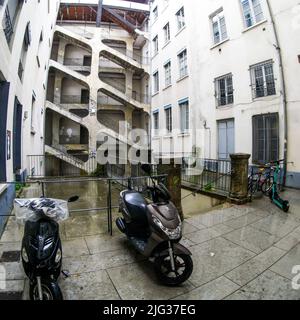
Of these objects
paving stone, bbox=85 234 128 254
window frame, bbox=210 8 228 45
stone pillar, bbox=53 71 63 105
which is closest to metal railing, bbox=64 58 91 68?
stone pillar, bbox=53 71 63 105

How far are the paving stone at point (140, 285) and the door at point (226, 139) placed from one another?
27.0 feet

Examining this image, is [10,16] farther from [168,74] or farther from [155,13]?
[155,13]

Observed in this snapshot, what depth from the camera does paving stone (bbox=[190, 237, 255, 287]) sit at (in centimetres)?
297

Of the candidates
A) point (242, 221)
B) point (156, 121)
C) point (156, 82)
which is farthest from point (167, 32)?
point (242, 221)


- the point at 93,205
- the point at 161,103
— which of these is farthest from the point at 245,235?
the point at 161,103

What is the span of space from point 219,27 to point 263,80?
3895 millimetres

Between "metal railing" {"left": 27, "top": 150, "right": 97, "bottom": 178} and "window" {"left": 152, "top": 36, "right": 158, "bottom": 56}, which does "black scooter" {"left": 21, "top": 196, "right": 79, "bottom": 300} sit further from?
"window" {"left": 152, "top": 36, "right": 158, "bottom": 56}

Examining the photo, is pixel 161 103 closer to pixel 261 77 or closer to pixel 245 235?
pixel 261 77

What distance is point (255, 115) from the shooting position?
9047mm

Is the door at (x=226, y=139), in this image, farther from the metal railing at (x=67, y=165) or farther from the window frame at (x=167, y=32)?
the metal railing at (x=67, y=165)

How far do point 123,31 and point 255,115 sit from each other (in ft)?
51.2

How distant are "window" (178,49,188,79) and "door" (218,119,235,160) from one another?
4339 millimetres

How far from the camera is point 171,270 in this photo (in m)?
2.77

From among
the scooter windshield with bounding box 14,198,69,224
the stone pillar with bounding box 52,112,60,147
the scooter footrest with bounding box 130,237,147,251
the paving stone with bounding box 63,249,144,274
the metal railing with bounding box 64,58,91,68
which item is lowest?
the paving stone with bounding box 63,249,144,274
